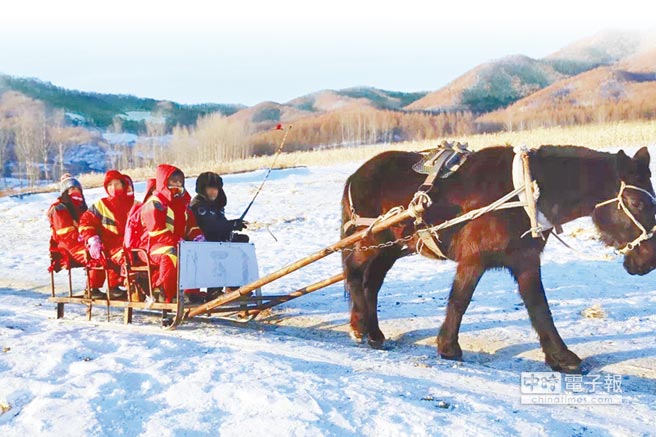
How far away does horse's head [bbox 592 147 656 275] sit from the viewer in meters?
5.19

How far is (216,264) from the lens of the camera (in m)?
6.75

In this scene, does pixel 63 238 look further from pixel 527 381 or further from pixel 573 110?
pixel 573 110

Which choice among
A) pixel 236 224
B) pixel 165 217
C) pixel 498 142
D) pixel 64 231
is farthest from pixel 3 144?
pixel 165 217

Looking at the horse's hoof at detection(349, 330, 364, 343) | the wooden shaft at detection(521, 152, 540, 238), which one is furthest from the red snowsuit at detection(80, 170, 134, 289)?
the wooden shaft at detection(521, 152, 540, 238)

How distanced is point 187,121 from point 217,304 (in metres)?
59.6

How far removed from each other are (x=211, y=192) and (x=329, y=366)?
3.52 meters

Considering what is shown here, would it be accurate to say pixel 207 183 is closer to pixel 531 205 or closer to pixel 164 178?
pixel 164 178

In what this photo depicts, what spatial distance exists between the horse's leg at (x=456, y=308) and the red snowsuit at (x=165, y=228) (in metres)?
2.82

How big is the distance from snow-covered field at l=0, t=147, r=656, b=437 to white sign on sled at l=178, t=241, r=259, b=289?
485mm

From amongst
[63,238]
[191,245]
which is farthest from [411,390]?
[63,238]

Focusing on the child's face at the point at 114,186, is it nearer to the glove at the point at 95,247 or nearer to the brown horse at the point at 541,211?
the glove at the point at 95,247

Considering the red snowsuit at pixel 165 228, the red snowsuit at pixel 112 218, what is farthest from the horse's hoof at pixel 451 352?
the red snowsuit at pixel 112 218

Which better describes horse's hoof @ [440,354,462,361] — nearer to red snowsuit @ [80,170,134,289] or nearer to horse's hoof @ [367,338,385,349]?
horse's hoof @ [367,338,385,349]

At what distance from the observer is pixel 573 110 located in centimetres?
2652
